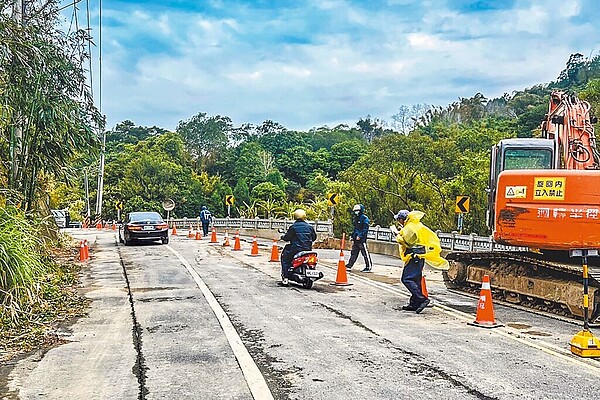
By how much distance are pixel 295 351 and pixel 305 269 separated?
6.15 meters

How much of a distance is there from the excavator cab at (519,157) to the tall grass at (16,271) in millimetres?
8924

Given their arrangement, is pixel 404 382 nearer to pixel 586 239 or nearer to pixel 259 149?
pixel 586 239

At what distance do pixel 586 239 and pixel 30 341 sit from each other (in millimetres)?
8663

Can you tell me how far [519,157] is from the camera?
1538 cm

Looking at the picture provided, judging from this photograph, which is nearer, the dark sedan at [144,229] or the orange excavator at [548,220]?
the orange excavator at [548,220]

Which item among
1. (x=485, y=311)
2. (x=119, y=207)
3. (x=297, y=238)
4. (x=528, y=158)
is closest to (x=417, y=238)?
(x=485, y=311)

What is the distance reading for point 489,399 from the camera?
644 cm

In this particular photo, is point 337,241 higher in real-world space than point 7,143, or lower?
lower

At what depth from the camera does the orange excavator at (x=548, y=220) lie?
37.0 ft

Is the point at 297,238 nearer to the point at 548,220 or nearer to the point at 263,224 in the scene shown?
the point at 548,220

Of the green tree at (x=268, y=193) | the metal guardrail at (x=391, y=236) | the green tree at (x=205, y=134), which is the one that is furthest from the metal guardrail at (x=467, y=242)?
the green tree at (x=205, y=134)

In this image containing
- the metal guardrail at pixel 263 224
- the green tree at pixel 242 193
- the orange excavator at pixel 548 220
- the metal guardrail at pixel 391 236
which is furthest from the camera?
the green tree at pixel 242 193

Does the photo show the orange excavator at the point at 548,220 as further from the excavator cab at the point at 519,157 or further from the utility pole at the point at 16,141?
the utility pole at the point at 16,141

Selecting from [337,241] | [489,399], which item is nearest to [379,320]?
[489,399]
